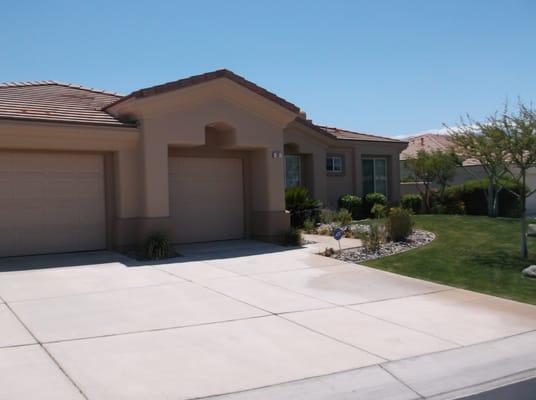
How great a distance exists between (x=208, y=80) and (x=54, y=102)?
4.01 metres

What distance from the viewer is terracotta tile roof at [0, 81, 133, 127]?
13.8 metres

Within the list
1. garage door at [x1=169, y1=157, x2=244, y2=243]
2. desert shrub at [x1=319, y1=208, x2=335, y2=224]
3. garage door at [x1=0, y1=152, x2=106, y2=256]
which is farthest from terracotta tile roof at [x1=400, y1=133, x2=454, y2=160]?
garage door at [x1=0, y1=152, x2=106, y2=256]

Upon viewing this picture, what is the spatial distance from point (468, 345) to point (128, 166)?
9727 mm

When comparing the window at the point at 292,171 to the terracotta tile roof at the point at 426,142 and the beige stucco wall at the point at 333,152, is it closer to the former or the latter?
the beige stucco wall at the point at 333,152

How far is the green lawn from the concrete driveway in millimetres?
740

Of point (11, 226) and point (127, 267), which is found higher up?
point (11, 226)

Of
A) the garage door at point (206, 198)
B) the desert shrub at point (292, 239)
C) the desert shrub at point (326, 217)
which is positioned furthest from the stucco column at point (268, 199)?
the desert shrub at point (326, 217)

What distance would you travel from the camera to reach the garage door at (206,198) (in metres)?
16.3

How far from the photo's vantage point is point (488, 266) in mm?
12984

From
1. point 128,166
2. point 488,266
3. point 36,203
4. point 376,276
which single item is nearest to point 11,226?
point 36,203

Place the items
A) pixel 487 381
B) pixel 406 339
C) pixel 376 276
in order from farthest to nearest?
pixel 376 276 < pixel 406 339 < pixel 487 381

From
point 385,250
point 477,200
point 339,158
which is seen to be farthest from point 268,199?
point 477,200

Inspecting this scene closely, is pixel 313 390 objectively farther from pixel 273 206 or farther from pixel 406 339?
pixel 273 206

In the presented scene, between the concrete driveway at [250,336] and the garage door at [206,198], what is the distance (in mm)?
4122
